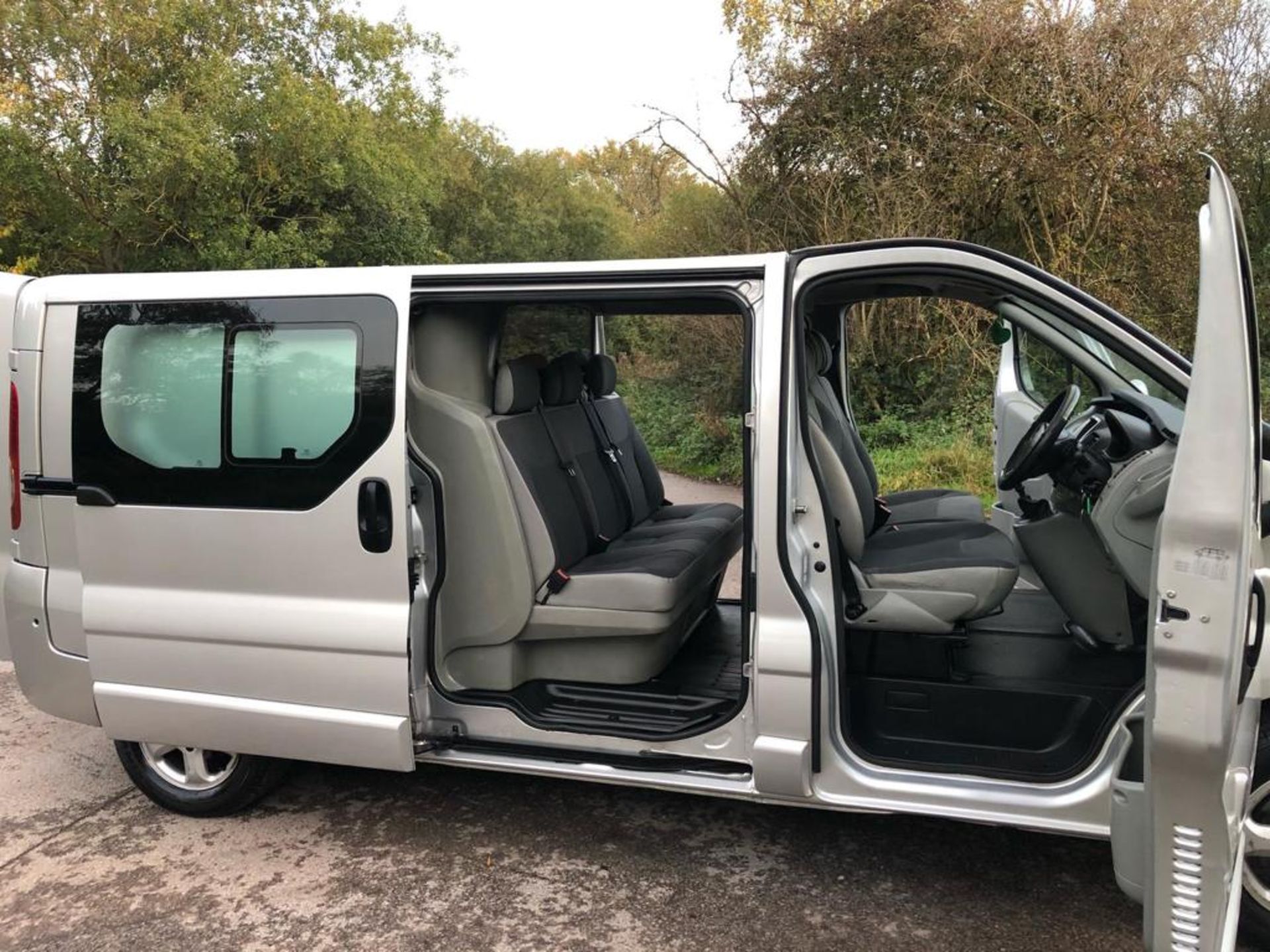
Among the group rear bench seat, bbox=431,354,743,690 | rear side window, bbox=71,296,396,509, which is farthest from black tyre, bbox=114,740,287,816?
rear side window, bbox=71,296,396,509

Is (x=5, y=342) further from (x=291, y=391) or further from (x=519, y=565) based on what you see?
(x=519, y=565)

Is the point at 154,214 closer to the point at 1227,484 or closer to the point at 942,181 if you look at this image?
the point at 942,181

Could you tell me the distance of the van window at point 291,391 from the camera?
10.0 feet

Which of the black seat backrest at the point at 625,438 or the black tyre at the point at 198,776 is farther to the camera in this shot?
the black seat backrest at the point at 625,438

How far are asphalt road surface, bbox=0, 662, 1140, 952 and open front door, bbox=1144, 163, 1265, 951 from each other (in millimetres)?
846

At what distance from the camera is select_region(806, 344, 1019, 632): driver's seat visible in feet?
9.75

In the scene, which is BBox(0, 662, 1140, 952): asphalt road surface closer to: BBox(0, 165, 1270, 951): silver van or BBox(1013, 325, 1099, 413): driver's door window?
BBox(0, 165, 1270, 951): silver van

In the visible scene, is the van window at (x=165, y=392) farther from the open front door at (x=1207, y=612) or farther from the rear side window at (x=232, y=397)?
the open front door at (x=1207, y=612)

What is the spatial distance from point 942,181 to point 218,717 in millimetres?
8998

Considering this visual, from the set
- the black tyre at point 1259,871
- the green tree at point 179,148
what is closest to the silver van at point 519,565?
the black tyre at point 1259,871

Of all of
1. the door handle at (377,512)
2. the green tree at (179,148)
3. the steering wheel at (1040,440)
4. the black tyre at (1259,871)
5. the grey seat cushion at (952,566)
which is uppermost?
the green tree at (179,148)

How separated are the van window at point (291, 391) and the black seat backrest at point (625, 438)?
1556 mm

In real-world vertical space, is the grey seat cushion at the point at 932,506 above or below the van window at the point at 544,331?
below

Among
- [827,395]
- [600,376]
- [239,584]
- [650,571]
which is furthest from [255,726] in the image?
[827,395]
